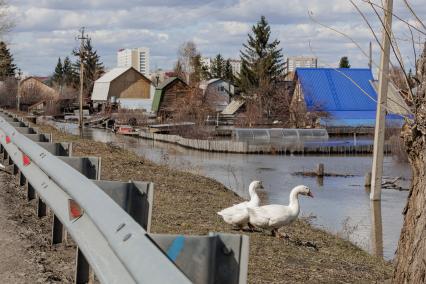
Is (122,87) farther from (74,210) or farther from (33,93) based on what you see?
(74,210)

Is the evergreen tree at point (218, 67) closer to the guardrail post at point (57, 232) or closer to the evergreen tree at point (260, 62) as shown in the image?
the evergreen tree at point (260, 62)

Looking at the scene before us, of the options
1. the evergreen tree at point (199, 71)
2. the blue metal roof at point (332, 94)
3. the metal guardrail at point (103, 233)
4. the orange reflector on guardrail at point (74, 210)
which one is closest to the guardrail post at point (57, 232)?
the metal guardrail at point (103, 233)

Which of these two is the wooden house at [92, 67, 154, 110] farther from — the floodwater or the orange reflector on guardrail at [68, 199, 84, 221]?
the orange reflector on guardrail at [68, 199, 84, 221]

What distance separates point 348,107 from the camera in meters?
84.6

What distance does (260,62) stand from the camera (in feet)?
325

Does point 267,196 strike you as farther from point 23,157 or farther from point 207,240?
point 207,240

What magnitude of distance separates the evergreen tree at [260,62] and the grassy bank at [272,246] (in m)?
79.3

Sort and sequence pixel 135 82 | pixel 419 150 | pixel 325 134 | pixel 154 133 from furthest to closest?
pixel 135 82, pixel 154 133, pixel 325 134, pixel 419 150

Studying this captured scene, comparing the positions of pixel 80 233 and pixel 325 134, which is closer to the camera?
pixel 80 233

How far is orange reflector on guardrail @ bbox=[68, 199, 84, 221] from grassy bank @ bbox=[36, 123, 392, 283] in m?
1.92

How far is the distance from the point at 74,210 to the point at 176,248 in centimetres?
241

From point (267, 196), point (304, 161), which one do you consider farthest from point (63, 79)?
point (267, 196)

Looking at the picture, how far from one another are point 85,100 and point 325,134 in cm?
7438

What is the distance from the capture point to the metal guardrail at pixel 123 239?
9.90 ft
